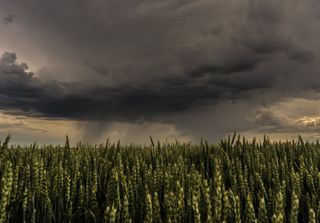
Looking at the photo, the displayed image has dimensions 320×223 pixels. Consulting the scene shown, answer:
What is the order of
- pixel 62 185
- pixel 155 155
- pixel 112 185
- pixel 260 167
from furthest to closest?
1. pixel 155 155
2. pixel 260 167
3. pixel 62 185
4. pixel 112 185

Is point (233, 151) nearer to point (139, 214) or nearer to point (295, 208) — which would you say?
point (139, 214)

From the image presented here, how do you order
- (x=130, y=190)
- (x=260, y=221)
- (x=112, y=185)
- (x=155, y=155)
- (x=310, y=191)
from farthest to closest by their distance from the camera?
(x=155, y=155) < (x=310, y=191) < (x=130, y=190) < (x=112, y=185) < (x=260, y=221)

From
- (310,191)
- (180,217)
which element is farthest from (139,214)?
(310,191)

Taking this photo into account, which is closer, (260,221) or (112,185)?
(260,221)

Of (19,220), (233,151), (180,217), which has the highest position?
(233,151)

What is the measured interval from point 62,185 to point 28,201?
0.38m

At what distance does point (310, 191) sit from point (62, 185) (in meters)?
2.41

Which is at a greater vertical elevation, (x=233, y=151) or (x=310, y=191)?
(x=233, y=151)

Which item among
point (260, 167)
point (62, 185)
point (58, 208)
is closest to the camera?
point (58, 208)

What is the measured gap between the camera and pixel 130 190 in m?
2.77

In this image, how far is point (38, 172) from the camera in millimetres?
3410

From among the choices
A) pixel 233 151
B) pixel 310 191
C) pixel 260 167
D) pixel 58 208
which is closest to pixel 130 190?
pixel 58 208

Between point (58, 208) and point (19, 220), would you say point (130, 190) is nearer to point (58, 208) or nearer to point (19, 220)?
point (58, 208)

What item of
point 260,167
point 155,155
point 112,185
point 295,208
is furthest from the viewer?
point 155,155
